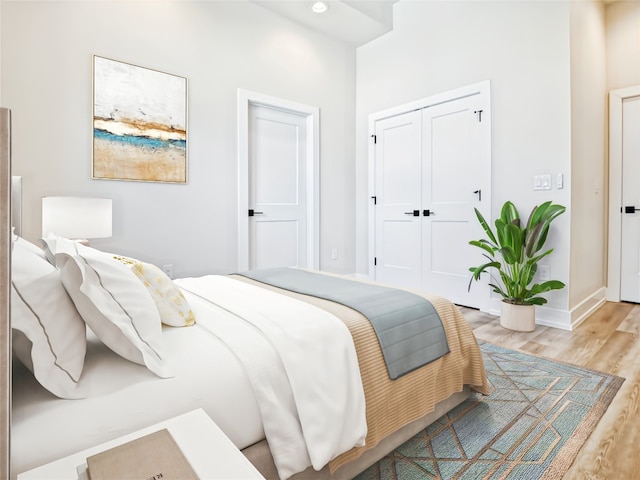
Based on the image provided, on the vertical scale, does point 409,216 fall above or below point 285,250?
above

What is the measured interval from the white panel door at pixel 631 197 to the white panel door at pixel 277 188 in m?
3.21

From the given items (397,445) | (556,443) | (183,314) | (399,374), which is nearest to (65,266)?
(183,314)

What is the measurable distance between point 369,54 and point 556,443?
4170 millimetres

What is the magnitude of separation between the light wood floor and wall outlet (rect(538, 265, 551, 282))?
40 centimetres

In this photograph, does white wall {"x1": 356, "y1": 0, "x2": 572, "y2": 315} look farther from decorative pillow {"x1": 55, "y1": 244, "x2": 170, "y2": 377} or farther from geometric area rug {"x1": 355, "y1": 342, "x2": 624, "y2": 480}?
decorative pillow {"x1": 55, "y1": 244, "x2": 170, "y2": 377}

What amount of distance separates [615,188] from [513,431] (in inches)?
128

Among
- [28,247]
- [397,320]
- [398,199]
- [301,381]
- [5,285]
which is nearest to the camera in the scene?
[5,285]

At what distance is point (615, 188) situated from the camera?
3.59 meters

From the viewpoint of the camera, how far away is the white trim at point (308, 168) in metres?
3.45

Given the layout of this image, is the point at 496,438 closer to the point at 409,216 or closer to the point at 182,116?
the point at 409,216

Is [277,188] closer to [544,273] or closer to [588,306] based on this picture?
[544,273]

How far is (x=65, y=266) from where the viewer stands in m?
0.88

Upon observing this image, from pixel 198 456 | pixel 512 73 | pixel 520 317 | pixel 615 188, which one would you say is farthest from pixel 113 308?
pixel 615 188

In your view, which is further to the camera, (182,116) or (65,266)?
(182,116)
